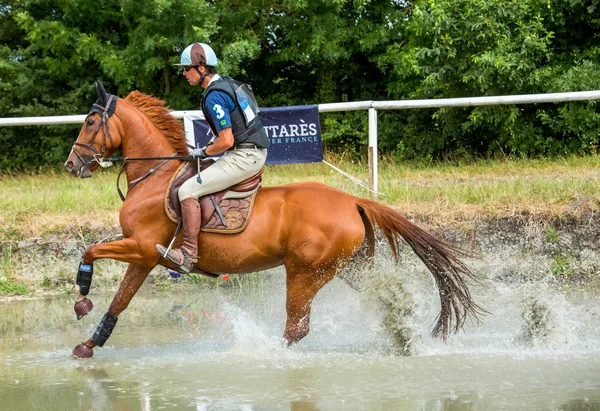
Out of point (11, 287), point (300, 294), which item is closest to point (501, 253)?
point (300, 294)

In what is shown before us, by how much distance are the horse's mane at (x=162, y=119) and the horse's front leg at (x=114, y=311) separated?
3.68 feet

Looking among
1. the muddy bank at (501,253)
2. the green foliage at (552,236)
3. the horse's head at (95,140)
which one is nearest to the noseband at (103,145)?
the horse's head at (95,140)

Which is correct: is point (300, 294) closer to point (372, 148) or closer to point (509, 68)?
point (372, 148)

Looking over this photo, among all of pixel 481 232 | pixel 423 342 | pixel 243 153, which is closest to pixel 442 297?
pixel 423 342

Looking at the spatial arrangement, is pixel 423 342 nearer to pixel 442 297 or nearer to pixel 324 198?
pixel 442 297

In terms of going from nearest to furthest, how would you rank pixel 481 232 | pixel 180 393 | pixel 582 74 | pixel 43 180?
pixel 180 393 → pixel 481 232 → pixel 582 74 → pixel 43 180

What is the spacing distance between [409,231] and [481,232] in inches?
129

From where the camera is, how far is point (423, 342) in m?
7.45

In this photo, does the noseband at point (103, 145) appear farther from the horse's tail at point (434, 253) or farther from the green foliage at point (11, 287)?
the green foliage at point (11, 287)

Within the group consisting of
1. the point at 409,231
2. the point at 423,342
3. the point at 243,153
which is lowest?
the point at 423,342

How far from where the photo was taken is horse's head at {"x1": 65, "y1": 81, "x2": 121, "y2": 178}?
7.38m

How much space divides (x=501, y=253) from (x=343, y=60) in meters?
9.41

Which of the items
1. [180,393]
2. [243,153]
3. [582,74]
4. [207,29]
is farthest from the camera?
[207,29]

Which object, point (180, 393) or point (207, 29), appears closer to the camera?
point (180, 393)
